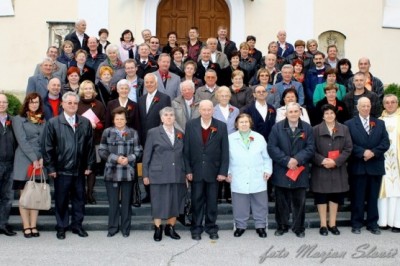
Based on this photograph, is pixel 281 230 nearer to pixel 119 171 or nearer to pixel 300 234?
pixel 300 234

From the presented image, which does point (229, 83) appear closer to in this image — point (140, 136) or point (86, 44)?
point (140, 136)

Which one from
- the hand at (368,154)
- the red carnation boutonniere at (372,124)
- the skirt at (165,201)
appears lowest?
the skirt at (165,201)

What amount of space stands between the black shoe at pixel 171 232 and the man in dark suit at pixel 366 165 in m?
2.37

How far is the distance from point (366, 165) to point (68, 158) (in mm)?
3885

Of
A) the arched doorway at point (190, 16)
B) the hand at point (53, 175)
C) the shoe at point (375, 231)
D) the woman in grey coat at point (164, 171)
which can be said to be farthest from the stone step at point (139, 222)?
the arched doorway at point (190, 16)

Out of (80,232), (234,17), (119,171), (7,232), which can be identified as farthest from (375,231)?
(234,17)

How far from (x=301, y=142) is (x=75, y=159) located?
9.48 feet

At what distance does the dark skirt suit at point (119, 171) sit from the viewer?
24.2ft

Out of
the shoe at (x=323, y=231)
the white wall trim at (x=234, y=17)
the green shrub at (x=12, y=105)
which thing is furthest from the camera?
the white wall trim at (x=234, y=17)

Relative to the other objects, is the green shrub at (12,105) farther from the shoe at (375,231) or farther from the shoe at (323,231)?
the shoe at (375,231)

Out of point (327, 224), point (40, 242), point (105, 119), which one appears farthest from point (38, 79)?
point (327, 224)

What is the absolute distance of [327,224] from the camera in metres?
7.93

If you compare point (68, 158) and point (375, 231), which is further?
point (375, 231)

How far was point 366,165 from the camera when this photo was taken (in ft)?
25.4
